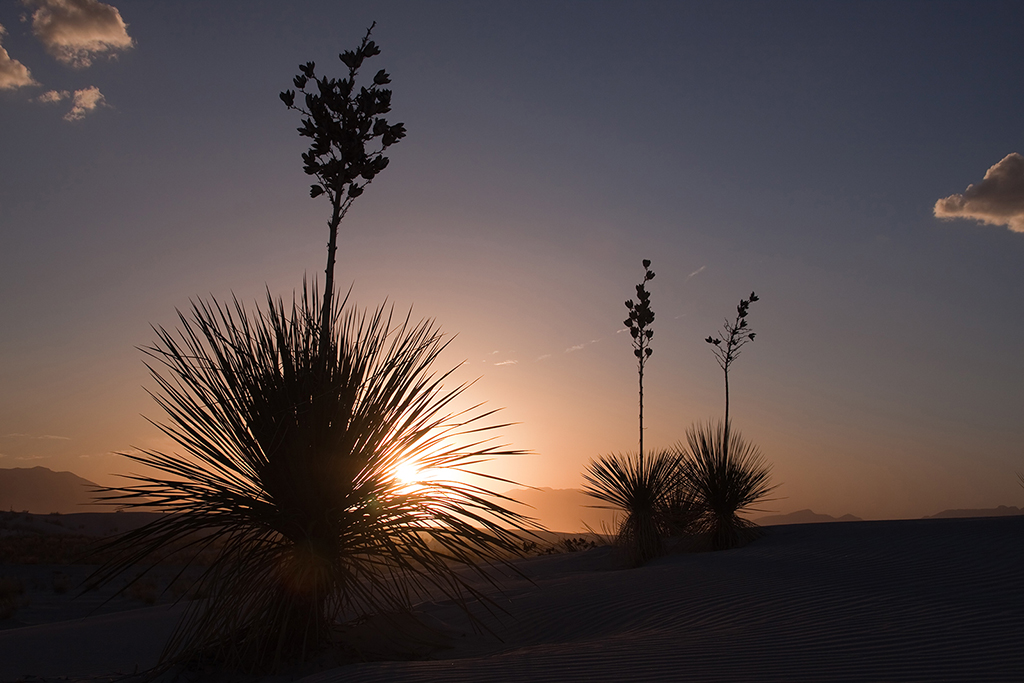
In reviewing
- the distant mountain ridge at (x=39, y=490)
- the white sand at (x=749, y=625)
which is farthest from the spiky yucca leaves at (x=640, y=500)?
the distant mountain ridge at (x=39, y=490)

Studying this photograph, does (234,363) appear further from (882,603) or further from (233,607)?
(882,603)

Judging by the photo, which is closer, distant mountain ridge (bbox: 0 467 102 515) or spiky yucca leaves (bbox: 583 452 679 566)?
spiky yucca leaves (bbox: 583 452 679 566)

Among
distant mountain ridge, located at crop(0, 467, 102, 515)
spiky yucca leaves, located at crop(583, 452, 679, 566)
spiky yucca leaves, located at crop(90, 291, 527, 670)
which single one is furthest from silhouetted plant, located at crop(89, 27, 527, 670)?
distant mountain ridge, located at crop(0, 467, 102, 515)

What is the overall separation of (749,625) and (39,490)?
119m

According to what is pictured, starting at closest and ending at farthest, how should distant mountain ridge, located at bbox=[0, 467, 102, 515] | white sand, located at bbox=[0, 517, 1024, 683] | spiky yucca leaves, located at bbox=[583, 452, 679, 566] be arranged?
white sand, located at bbox=[0, 517, 1024, 683] < spiky yucca leaves, located at bbox=[583, 452, 679, 566] < distant mountain ridge, located at bbox=[0, 467, 102, 515]

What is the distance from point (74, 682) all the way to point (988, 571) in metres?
8.42

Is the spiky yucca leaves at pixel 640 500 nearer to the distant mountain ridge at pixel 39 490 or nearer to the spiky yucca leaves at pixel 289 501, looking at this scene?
the spiky yucca leaves at pixel 289 501

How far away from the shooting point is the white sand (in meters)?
4.04

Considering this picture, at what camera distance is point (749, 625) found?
5.21 m

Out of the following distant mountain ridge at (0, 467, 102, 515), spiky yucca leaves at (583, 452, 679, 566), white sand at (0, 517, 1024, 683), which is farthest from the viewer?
distant mountain ridge at (0, 467, 102, 515)

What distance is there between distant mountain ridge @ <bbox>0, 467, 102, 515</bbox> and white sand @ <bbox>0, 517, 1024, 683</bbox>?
89877 millimetres

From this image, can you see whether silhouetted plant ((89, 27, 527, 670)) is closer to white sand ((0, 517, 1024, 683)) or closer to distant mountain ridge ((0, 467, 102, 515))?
white sand ((0, 517, 1024, 683))

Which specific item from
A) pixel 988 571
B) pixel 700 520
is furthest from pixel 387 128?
pixel 700 520

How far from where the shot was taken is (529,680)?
3.91 m
